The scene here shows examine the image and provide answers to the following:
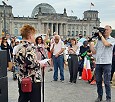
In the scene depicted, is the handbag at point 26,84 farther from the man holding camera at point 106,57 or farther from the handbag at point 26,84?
the man holding camera at point 106,57

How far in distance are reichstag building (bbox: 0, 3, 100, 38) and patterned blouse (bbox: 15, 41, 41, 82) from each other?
10502 centimetres

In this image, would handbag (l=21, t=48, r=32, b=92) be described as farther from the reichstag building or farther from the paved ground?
the reichstag building

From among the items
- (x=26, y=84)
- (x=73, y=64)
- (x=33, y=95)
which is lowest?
(x=33, y=95)

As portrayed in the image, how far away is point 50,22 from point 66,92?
120 metres

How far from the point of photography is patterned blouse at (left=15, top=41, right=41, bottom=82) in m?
5.52

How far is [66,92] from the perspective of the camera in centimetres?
891

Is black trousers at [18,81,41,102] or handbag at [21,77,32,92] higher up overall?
handbag at [21,77,32,92]

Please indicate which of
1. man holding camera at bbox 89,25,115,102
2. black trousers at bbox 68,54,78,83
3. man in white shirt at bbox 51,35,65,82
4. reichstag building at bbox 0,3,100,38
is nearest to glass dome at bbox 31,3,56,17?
reichstag building at bbox 0,3,100,38

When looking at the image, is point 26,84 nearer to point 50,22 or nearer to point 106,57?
point 106,57

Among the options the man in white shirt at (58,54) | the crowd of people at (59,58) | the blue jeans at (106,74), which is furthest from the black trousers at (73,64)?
the blue jeans at (106,74)

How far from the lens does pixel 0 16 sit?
10350cm

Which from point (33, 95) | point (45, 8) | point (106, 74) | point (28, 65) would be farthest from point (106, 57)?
point (45, 8)

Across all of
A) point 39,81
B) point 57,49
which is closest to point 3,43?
point 57,49

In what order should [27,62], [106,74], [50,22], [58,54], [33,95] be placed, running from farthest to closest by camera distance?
[50,22], [58,54], [106,74], [33,95], [27,62]
